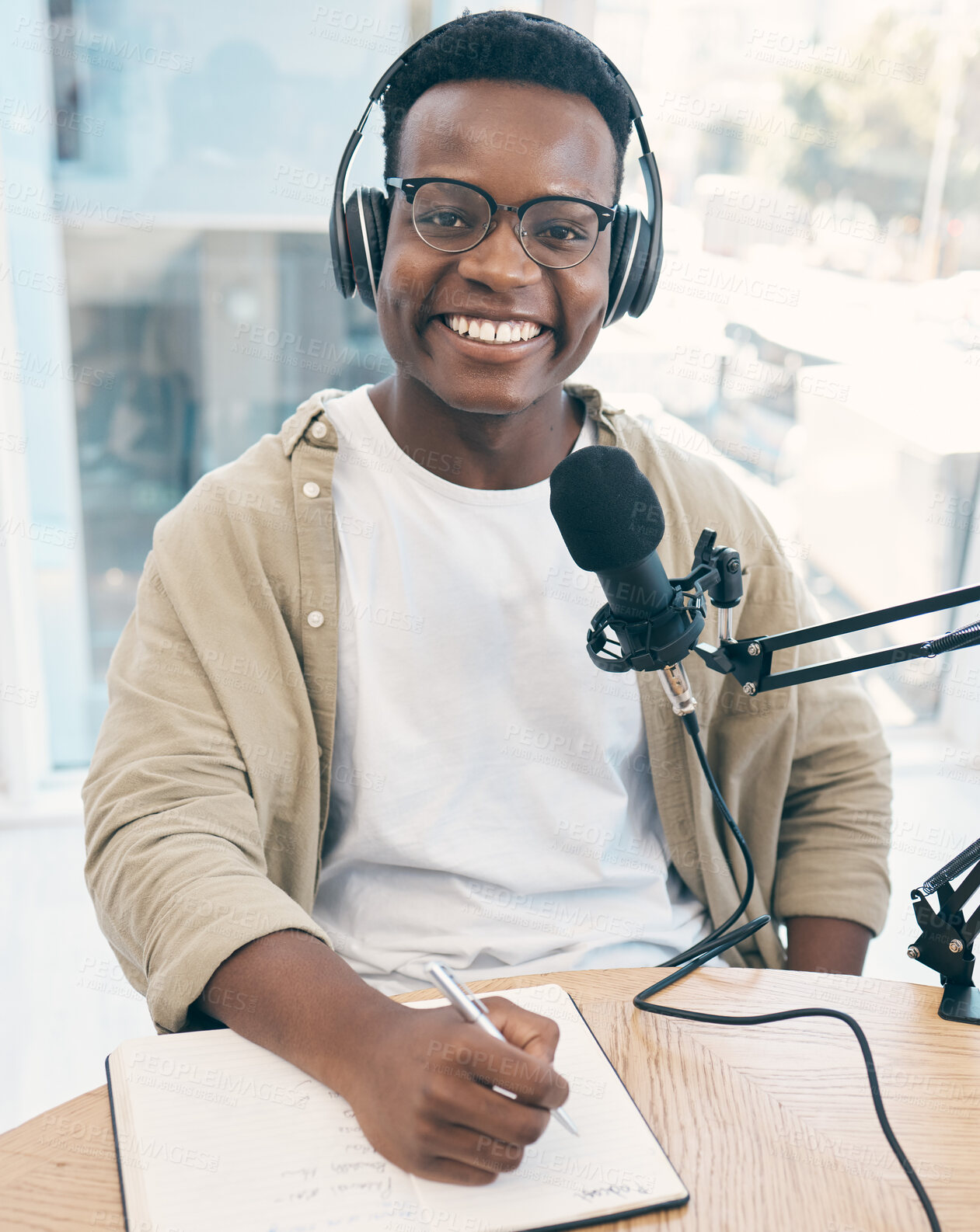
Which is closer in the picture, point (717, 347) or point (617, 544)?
point (617, 544)

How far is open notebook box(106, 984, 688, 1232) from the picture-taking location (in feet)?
2.05

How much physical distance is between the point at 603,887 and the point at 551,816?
0.31 ft

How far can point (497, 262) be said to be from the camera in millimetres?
1002

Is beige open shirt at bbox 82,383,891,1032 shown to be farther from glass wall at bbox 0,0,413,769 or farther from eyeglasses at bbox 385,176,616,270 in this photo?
glass wall at bbox 0,0,413,769

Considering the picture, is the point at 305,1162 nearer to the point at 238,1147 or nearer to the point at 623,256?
the point at 238,1147

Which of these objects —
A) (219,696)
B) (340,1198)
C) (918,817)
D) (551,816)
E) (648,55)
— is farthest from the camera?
(918,817)

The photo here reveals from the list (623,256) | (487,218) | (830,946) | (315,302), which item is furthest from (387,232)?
(315,302)

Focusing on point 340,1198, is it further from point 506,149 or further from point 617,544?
point 506,149

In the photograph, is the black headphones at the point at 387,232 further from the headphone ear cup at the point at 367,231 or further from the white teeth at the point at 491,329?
the white teeth at the point at 491,329

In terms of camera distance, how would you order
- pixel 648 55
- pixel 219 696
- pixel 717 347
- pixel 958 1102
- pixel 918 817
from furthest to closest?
pixel 918 817 → pixel 717 347 → pixel 648 55 → pixel 219 696 → pixel 958 1102

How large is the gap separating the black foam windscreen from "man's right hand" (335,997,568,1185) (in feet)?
1.11

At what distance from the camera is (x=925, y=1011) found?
2.77 ft

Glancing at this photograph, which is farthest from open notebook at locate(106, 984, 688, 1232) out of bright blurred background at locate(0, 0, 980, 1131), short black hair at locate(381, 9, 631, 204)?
bright blurred background at locate(0, 0, 980, 1131)

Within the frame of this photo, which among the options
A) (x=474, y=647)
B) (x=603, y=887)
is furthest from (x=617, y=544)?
(x=603, y=887)
